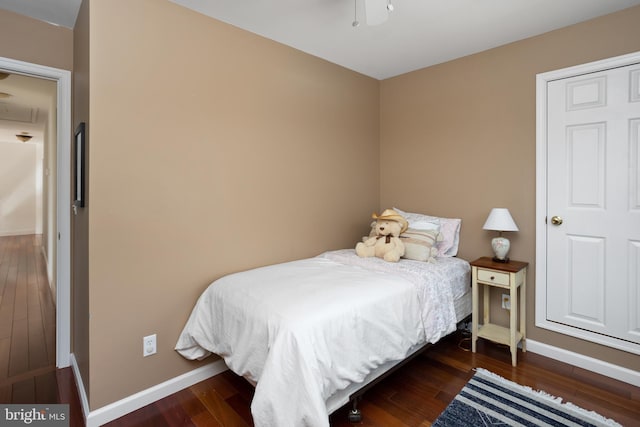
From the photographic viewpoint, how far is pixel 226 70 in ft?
7.66

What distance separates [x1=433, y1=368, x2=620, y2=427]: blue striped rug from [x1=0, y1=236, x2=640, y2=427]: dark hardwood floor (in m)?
0.07

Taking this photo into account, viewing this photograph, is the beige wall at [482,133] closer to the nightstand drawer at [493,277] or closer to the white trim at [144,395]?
the nightstand drawer at [493,277]

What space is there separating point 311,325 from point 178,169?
4.42ft

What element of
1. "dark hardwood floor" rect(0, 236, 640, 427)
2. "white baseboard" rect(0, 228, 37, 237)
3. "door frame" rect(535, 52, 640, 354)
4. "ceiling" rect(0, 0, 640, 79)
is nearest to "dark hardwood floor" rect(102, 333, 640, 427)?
"dark hardwood floor" rect(0, 236, 640, 427)

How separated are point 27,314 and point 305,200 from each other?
3.13 m

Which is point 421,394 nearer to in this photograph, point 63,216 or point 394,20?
point 394,20

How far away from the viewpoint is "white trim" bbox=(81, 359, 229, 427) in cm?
183

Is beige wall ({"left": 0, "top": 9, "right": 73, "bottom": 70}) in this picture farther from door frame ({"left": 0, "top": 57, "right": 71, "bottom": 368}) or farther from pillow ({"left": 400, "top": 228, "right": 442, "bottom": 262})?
pillow ({"left": 400, "top": 228, "right": 442, "bottom": 262})

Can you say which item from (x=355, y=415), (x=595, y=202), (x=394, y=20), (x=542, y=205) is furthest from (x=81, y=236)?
(x=595, y=202)

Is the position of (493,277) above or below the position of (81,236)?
below

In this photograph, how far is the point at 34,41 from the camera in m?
2.10

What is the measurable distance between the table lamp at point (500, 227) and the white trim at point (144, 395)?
2.29 m

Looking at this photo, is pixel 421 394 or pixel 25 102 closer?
pixel 421 394

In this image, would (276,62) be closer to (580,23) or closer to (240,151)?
(240,151)
